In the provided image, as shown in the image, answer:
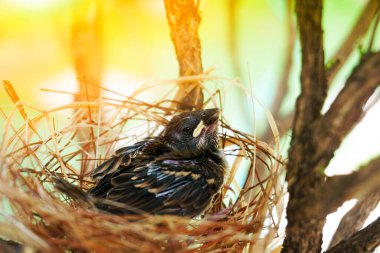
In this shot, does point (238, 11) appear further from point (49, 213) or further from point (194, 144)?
point (49, 213)

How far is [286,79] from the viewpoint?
179cm

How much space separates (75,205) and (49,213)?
1.02ft

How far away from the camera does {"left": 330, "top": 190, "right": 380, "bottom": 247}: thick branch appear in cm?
129

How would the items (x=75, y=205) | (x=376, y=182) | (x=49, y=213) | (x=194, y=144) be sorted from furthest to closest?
(x=194, y=144) < (x=75, y=205) < (x=49, y=213) < (x=376, y=182)

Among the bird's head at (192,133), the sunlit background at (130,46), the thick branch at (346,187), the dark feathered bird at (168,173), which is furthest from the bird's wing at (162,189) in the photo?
the sunlit background at (130,46)

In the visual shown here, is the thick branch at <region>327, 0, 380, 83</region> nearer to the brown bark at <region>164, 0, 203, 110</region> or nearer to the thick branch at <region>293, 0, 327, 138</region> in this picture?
the thick branch at <region>293, 0, 327, 138</region>

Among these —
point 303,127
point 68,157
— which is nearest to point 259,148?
point 303,127

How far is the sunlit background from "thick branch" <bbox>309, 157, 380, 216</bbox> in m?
0.99

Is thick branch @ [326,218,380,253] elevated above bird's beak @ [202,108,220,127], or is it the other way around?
bird's beak @ [202,108,220,127]

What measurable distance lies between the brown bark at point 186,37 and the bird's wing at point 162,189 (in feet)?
1.17

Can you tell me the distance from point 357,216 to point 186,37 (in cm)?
66

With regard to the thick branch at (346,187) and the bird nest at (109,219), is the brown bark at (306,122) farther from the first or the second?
the bird nest at (109,219)

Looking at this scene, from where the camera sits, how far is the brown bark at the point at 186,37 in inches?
59.8

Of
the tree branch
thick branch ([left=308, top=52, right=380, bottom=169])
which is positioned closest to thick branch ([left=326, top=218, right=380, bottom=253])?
thick branch ([left=308, top=52, right=380, bottom=169])
